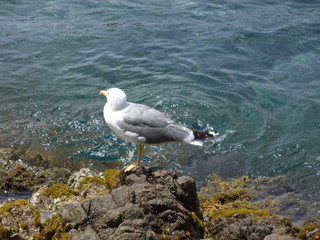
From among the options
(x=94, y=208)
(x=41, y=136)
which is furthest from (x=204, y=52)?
(x=94, y=208)

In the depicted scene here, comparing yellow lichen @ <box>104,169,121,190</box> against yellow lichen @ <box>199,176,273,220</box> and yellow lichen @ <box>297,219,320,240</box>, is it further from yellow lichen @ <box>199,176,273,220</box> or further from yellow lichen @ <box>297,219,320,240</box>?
yellow lichen @ <box>297,219,320,240</box>

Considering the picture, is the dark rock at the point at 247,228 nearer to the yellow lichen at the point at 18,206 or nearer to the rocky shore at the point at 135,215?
the rocky shore at the point at 135,215

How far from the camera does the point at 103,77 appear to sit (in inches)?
472

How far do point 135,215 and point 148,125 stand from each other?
1760 millimetres

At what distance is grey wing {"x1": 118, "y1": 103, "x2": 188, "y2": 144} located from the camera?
6.42 metres

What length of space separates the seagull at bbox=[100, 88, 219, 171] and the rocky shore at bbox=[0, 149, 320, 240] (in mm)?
532

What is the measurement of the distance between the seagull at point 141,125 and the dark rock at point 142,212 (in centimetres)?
67

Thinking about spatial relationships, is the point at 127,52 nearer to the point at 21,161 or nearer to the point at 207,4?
the point at 207,4

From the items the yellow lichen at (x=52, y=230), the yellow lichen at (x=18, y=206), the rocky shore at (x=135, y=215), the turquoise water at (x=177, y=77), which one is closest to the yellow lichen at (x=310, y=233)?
the rocky shore at (x=135, y=215)

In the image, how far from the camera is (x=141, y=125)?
254 inches

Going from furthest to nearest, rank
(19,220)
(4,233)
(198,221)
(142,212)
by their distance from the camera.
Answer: (198,221) < (19,220) < (4,233) < (142,212)

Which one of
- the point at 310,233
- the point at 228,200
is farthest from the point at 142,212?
the point at 228,200

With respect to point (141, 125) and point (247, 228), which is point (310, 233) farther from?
point (141, 125)

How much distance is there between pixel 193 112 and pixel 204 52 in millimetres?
3438
